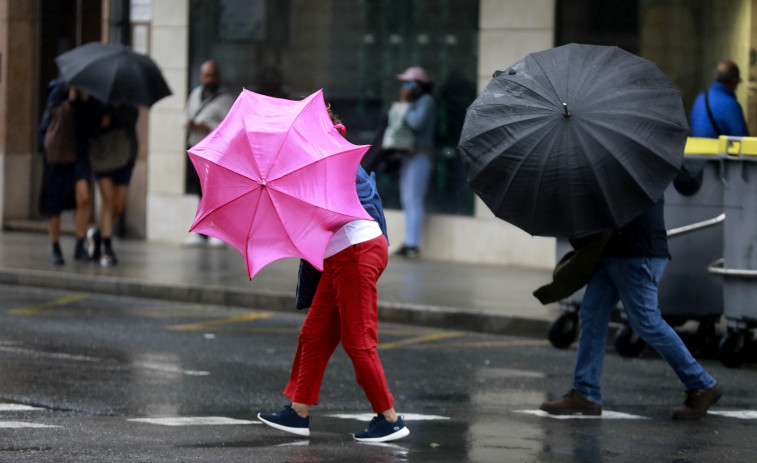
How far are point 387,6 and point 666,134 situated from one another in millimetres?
9181

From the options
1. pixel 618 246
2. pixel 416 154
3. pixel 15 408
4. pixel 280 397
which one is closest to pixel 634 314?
pixel 618 246

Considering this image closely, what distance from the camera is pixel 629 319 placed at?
7.10m

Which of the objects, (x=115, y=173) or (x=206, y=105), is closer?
(x=115, y=173)

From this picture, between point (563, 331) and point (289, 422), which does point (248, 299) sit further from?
point (289, 422)

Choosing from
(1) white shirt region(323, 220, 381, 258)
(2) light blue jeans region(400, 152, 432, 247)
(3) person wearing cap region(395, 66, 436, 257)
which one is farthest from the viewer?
(2) light blue jeans region(400, 152, 432, 247)

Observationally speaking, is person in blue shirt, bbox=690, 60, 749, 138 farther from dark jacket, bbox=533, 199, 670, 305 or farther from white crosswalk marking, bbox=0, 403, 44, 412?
white crosswalk marking, bbox=0, 403, 44, 412

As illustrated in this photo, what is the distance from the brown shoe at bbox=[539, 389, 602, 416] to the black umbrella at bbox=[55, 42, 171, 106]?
6845mm

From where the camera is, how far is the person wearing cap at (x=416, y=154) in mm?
14773

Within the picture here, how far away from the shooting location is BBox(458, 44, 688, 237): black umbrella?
645 centimetres

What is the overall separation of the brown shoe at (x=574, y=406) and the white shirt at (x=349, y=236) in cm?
163

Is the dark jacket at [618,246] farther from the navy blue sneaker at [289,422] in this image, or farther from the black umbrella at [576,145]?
the navy blue sneaker at [289,422]

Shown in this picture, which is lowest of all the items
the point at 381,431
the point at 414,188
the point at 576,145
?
the point at 381,431

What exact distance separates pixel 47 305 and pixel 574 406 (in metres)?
5.81

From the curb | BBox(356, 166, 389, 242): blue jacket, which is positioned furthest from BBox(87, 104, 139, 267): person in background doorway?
BBox(356, 166, 389, 242): blue jacket
